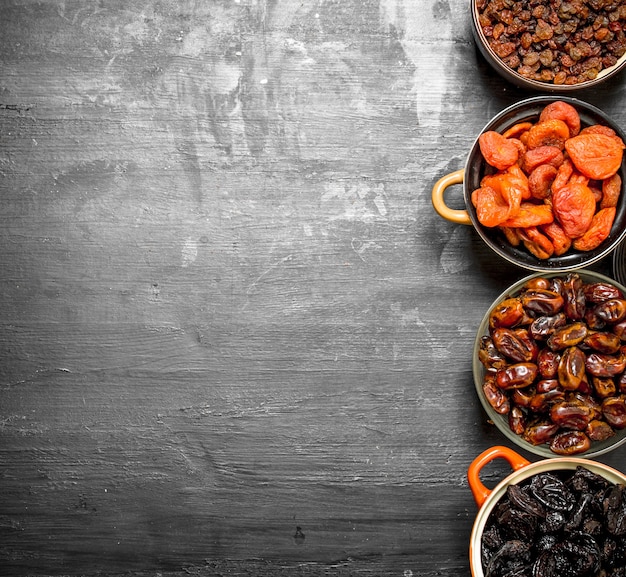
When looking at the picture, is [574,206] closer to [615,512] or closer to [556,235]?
[556,235]

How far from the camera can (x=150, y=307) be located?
1.52 meters

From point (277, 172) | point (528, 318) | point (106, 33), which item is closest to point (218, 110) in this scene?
point (277, 172)

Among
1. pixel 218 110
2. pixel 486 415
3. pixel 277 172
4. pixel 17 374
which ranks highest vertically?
pixel 218 110

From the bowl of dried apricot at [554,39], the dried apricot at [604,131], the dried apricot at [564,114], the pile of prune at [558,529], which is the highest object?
the bowl of dried apricot at [554,39]

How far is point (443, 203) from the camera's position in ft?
4.46

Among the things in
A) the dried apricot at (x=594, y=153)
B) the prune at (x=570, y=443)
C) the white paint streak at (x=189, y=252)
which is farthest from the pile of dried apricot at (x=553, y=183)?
the white paint streak at (x=189, y=252)

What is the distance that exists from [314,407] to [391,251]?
1.29 feet

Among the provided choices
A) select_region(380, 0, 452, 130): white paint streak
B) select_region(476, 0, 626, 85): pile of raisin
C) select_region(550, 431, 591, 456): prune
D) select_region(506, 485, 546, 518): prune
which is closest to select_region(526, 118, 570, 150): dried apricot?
select_region(476, 0, 626, 85): pile of raisin

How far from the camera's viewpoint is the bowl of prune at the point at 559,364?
130 cm

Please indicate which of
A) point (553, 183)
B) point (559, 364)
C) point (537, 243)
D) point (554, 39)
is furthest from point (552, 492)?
point (554, 39)

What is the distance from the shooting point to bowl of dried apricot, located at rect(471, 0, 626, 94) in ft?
4.43

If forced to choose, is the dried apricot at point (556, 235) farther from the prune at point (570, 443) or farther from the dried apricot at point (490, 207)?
the prune at point (570, 443)

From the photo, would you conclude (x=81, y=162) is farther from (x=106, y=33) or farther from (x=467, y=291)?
(x=467, y=291)

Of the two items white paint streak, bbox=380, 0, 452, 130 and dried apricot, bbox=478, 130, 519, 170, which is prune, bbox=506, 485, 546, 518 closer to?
dried apricot, bbox=478, 130, 519, 170
